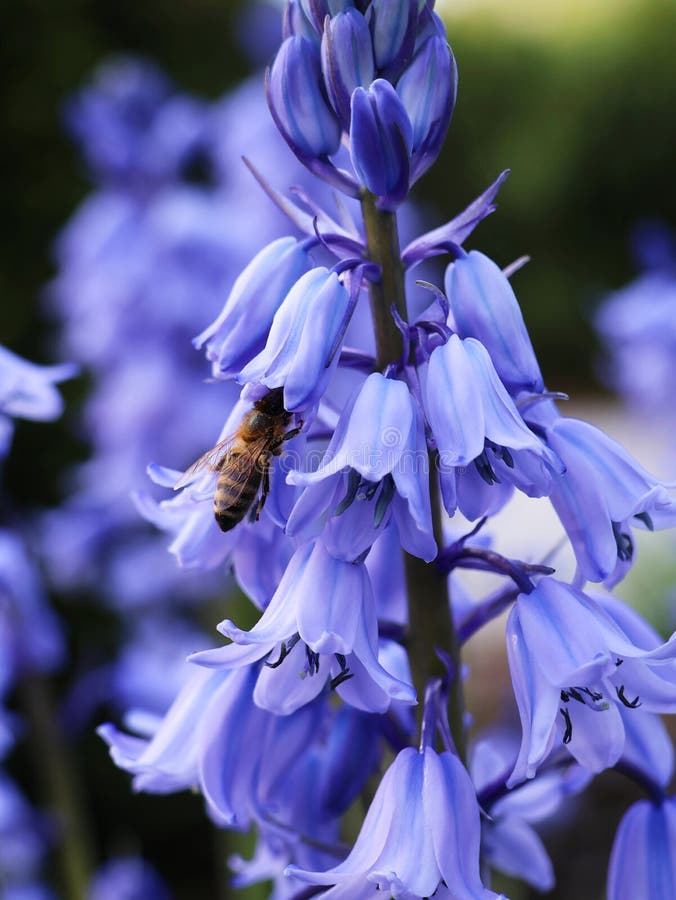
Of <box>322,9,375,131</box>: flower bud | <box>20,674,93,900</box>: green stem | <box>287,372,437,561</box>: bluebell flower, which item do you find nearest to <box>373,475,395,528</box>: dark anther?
<box>287,372,437,561</box>: bluebell flower

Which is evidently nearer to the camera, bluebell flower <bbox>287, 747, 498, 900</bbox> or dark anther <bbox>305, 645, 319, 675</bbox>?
bluebell flower <bbox>287, 747, 498, 900</bbox>

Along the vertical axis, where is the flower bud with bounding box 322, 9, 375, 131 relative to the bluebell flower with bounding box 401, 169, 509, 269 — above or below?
above

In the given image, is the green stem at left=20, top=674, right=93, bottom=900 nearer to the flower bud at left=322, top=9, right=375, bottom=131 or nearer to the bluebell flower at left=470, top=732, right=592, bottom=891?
the bluebell flower at left=470, top=732, right=592, bottom=891

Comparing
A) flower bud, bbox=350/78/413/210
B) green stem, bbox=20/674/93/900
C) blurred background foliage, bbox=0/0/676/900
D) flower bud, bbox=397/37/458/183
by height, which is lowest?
green stem, bbox=20/674/93/900

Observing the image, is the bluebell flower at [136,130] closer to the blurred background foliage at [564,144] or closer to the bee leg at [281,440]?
the bee leg at [281,440]

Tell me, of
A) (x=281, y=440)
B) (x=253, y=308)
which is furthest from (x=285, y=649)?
(x=253, y=308)

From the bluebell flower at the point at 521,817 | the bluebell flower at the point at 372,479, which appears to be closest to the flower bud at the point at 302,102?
the bluebell flower at the point at 372,479

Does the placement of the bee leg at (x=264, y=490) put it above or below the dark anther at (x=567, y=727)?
above
